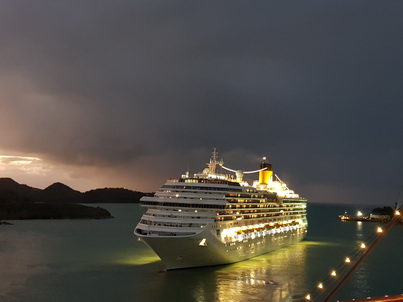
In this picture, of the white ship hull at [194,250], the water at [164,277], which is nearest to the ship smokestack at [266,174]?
the water at [164,277]

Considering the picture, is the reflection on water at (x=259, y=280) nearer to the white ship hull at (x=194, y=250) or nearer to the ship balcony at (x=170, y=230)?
the white ship hull at (x=194, y=250)

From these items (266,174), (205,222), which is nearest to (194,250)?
(205,222)

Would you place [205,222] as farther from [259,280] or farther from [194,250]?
[259,280]

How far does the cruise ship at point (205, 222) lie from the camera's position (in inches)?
1177

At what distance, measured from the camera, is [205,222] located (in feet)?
101

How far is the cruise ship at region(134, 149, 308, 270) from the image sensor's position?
1177 inches

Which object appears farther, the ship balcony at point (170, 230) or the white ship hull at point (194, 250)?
the ship balcony at point (170, 230)

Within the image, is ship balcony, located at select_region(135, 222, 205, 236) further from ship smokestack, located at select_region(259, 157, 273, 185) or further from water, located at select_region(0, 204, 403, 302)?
ship smokestack, located at select_region(259, 157, 273, 185)

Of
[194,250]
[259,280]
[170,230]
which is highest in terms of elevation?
[170,230]

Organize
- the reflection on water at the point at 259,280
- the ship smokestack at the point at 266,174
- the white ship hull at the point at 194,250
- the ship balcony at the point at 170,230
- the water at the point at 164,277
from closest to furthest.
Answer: the reflection on water at the point at 259,280 → the water at the point at 164,277 → the white ship hull at the point at 194,250 → the ship balcony at the point at 170,230 → the ship smokestack at the point at 266,174

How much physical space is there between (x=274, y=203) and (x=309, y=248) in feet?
31.0

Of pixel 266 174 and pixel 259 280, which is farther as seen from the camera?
pixel 266 174

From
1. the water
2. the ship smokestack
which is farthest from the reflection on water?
the ship smokestack

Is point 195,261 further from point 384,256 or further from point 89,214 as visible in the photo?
point 89,214
